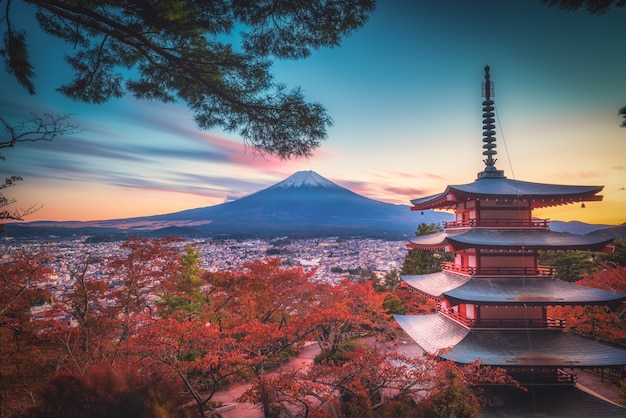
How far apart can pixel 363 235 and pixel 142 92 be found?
80.4m

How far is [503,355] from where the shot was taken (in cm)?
791

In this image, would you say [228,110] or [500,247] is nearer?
[228,110]

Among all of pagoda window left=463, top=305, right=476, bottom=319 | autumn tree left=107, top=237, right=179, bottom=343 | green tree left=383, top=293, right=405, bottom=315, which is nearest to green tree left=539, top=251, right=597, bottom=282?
green tree left=383, top=293, right=405, bottom=315

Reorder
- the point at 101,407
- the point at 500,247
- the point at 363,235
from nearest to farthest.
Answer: the point at 101,407
the point at 500,247
the point at 363,235

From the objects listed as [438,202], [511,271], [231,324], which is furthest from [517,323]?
[231,324]

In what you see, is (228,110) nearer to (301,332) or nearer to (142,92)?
(142,92)

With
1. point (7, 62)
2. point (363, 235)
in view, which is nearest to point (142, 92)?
point (7, 62)

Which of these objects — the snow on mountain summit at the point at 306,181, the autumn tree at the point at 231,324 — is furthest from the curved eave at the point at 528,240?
the snow on mountain summit at the point at 306,181

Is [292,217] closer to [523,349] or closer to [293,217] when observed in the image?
[293,217]

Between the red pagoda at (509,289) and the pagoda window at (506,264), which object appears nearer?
the red pagoda at (509,289)

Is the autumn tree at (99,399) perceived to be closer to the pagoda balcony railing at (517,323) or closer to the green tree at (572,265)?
the pagoda balcony railing at (517,323)

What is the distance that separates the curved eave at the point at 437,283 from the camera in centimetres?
955

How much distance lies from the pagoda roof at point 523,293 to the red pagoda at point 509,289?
0.02 meters

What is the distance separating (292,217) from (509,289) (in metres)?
76.1
